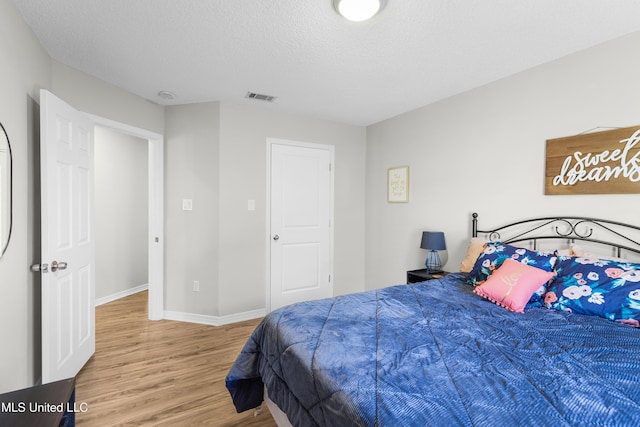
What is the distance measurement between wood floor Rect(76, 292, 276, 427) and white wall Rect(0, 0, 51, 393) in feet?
1.50

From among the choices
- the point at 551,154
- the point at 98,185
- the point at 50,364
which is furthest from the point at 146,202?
the point at 551,154

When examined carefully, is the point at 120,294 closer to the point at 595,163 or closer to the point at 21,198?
the point at 21,198

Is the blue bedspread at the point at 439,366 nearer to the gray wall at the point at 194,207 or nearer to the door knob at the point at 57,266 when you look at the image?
the door knob at the point at 57,266

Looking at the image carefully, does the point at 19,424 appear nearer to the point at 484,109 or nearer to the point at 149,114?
the point at 149,114

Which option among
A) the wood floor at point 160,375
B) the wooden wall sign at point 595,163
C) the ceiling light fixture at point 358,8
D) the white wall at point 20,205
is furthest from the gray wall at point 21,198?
the wooden wall sign at point 595,163

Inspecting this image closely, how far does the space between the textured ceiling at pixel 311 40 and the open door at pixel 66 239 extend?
1.79 ft

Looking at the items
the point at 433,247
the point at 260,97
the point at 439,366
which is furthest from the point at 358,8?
the point at 433,247

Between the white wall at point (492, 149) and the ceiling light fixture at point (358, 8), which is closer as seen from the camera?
the ceiling light fixture at point (358, 8)

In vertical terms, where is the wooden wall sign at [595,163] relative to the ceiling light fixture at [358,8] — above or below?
below

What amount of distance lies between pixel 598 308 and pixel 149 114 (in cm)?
396

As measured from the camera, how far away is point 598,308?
1583 millimetres

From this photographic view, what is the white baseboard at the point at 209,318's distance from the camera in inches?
129

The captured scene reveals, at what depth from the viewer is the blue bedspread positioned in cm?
89

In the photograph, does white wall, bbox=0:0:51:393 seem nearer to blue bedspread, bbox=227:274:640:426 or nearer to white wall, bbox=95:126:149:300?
blue bedspread, bbox=227:274:640:426
